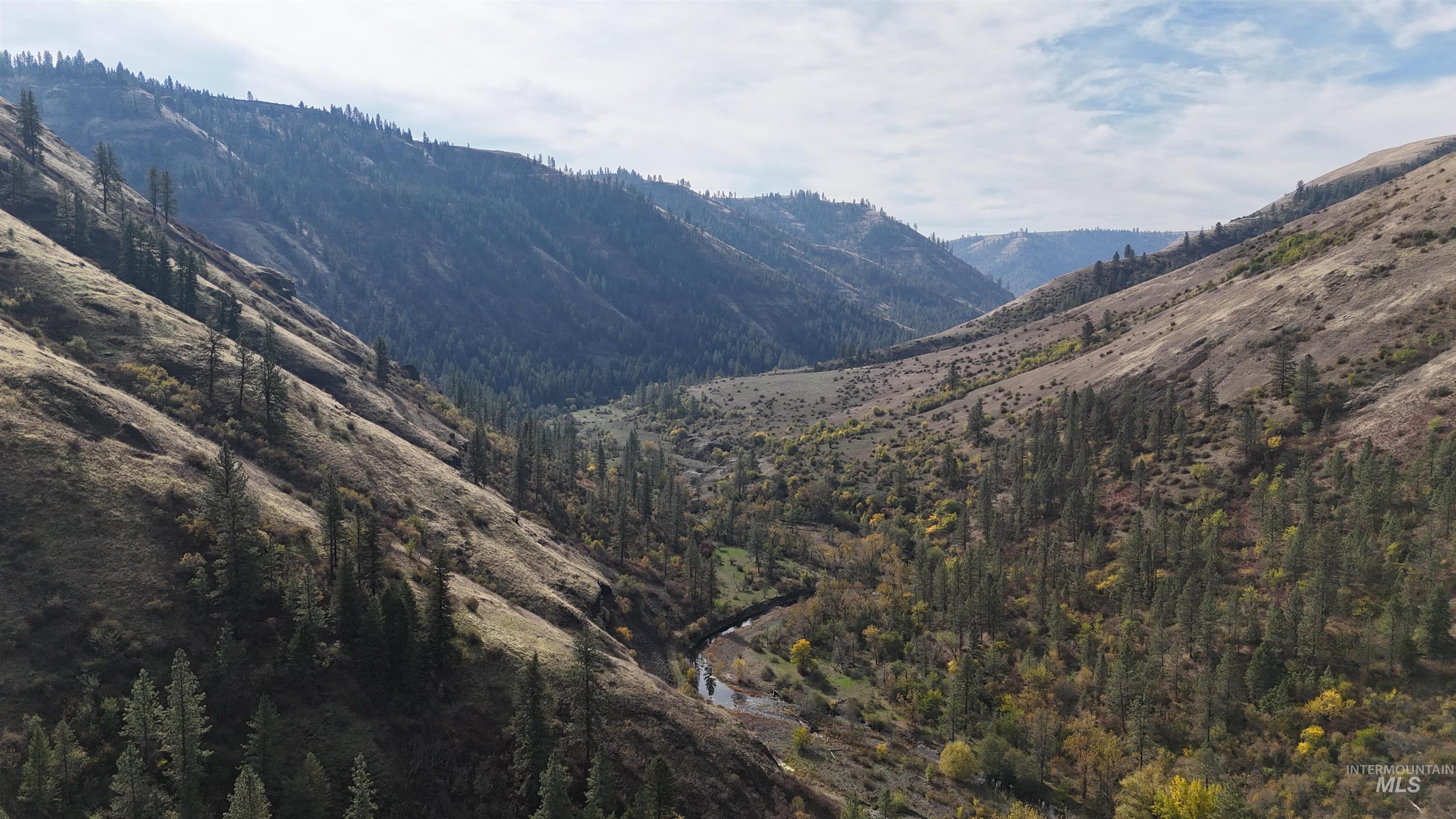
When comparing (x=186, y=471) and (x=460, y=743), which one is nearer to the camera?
(x=460, y=743)

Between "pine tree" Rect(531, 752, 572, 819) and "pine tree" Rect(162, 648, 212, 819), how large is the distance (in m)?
24.0

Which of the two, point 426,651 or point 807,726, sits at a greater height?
point 426,651

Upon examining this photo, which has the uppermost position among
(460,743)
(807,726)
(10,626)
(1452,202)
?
(1452,202)

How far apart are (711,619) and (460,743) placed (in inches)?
2839

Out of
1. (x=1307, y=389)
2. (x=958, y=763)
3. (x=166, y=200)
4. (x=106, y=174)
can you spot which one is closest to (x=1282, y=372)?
(x=1307, y=389)

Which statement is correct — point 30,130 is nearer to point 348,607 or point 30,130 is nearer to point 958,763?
point 348,607

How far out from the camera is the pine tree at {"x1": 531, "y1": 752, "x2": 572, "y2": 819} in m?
57.1

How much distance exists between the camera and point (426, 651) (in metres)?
68.3

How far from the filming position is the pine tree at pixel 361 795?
5016 centimetres

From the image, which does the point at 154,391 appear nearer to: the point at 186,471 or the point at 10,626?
the point at 186,471

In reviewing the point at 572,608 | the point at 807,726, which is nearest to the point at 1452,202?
the point at 807,726

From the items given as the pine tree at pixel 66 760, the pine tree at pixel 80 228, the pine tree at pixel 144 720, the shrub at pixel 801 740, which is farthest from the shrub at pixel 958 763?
the pine tree at pixel 80 228

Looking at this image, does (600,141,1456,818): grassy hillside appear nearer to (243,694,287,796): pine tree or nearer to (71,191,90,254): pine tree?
(243,694,287,796): pine tree

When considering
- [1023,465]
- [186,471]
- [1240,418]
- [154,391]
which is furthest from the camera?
[1023,465]
